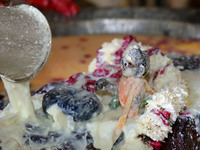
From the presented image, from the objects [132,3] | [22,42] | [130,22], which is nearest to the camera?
[22,42]

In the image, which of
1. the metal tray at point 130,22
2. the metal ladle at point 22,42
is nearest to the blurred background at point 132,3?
the metal tray at point 130,22

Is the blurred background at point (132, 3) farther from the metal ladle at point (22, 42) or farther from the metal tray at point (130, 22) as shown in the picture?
the metal ladle at point (22, 42)

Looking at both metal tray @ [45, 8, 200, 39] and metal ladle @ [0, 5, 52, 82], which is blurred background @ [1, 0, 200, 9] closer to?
metal tray @ [45, 8, 200, 39]

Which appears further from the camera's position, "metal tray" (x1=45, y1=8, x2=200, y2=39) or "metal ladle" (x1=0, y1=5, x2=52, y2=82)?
"metal tray" (x1=45, y1=8, x2=200, y2=39)

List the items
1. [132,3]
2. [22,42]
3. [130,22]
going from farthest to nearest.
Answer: [132,3]
[130,22]
[22,42]

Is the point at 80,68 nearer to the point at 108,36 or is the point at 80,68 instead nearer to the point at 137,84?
the point at 108,36

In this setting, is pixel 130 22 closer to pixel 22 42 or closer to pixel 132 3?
pixel 132 3

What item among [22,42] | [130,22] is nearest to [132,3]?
[130,22]

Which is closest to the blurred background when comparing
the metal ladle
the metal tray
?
the metal tray
